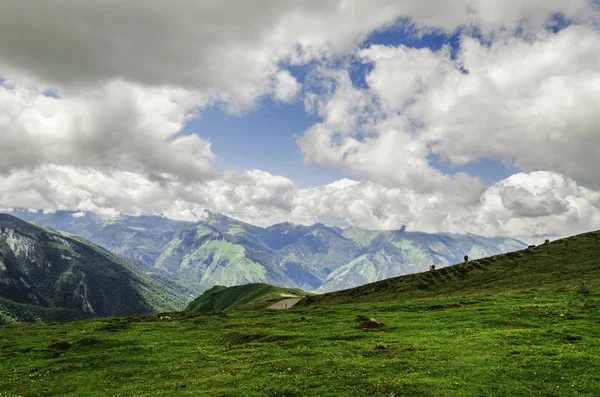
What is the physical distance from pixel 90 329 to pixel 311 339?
196ft

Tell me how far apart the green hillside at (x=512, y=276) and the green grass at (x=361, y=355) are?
5.96 feet

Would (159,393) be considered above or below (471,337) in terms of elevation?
below

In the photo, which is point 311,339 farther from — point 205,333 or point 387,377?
point 205,333

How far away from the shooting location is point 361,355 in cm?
3900

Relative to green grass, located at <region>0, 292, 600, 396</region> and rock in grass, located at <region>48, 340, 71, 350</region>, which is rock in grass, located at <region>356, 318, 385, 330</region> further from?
rock in grass, located at <region>48, 340, 71, 350</region>

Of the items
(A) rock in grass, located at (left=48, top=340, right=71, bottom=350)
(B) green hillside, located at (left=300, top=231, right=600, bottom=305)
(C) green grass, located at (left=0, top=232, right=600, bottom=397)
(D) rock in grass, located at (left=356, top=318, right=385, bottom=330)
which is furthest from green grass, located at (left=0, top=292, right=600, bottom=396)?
(B) green hillside, located at (left=300, top=231, right=600, bottom=305)

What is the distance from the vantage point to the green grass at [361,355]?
29250 mm

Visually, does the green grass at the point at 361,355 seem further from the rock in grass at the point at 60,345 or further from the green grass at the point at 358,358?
the rock in grass at the point at 60,345

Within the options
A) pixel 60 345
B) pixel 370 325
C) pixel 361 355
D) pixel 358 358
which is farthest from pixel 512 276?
pixel 60 345

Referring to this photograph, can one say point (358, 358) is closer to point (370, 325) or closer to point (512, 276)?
point (370, 325)

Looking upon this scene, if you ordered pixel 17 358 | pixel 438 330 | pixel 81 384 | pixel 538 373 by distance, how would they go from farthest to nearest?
1. pixel 17 358
2. pixel 438 330
3. pixel 81 384
4. pixel 538 373

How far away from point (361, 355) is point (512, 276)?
71.0 metres

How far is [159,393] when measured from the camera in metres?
32.3

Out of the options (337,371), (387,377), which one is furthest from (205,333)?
(387,377)
